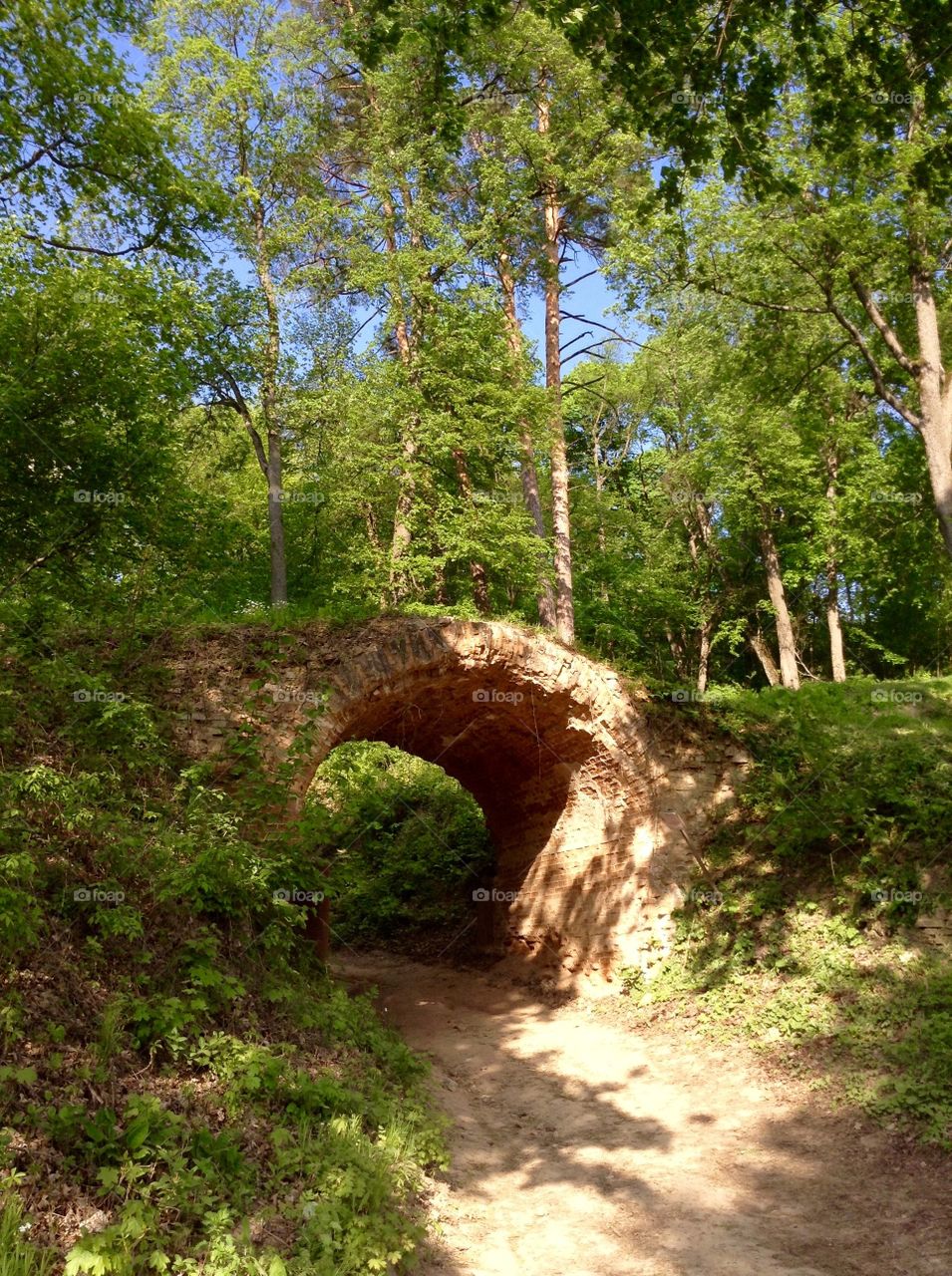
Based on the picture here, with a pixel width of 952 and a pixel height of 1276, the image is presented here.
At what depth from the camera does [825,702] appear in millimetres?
12219

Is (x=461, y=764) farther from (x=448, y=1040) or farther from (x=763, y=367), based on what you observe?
(x=763, y=367)

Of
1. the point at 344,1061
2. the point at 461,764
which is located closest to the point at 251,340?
the point at 461,764

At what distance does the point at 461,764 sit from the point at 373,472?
599 cm

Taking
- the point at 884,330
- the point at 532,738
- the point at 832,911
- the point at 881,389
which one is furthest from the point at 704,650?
the point at 832,911

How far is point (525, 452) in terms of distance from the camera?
17.0 m

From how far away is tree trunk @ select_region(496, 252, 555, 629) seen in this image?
16975 millimetres

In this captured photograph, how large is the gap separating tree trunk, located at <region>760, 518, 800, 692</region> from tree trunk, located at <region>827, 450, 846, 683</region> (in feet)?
3.31

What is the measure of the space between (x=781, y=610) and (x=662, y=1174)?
730 inches

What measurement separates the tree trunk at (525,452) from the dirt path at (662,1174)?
901 centimetres

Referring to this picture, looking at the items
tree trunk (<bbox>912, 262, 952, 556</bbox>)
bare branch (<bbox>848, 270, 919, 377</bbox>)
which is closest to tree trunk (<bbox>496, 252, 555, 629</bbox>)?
bare branch (<bbox>848, 270, 919, 377</bbox>)

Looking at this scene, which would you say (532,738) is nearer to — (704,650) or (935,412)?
(935,412)

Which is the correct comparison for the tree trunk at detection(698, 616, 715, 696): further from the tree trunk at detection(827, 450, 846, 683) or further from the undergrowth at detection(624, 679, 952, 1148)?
the undergrowth at detection(624, 679, 952, 1148)

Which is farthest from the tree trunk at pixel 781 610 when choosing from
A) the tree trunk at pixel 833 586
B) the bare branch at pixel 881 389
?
the bare branch at pixel 881 389

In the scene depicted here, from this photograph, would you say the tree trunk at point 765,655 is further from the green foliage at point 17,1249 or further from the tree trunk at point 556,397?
the green foliage at point 17,1249
